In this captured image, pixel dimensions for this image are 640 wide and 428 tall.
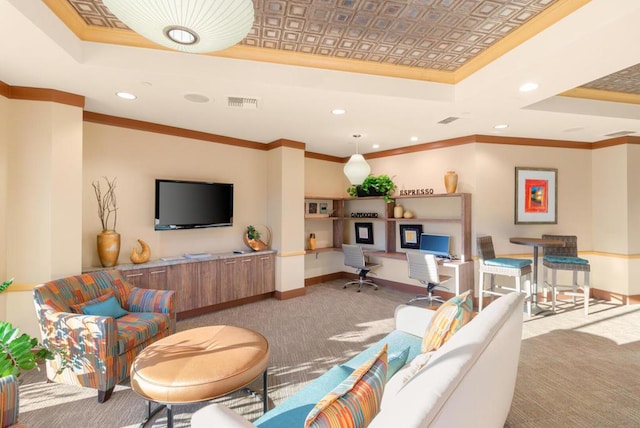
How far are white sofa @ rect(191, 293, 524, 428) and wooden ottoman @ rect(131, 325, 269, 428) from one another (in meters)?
0.64

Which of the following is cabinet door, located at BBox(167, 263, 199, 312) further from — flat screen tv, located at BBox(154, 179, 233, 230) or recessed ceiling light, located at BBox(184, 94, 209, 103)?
recessed ceiling light, located at BBox(184, 94, 209, 103)

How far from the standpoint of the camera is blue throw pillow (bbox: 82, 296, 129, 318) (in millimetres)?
2578

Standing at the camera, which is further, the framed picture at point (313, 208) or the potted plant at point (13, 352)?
the framed picture at point (313, 208)

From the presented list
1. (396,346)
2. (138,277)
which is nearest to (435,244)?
(396,346)

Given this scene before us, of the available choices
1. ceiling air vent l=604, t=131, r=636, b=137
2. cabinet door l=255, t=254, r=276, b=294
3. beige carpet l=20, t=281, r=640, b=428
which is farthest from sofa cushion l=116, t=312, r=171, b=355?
ceiling air vent l=604, t=131, r=636, b=137

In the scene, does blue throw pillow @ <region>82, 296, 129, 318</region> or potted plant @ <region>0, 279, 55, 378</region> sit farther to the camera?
blue throw pillow @ <region>82, 296, 129, 318</region>

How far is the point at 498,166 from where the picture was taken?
4.79 m

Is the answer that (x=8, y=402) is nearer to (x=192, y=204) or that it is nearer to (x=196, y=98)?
(x=196, y=98)

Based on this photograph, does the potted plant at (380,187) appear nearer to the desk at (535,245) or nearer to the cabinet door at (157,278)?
the desk at (535,245)

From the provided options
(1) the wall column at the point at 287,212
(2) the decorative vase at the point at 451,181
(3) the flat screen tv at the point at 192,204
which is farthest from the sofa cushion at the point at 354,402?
(2) the decorative vase at the point at 451,181

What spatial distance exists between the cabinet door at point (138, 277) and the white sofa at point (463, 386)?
2.91 meters

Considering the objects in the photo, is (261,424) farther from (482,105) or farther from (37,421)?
(482,105)

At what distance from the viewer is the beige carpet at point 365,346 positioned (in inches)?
85.4

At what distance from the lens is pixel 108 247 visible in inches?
137
